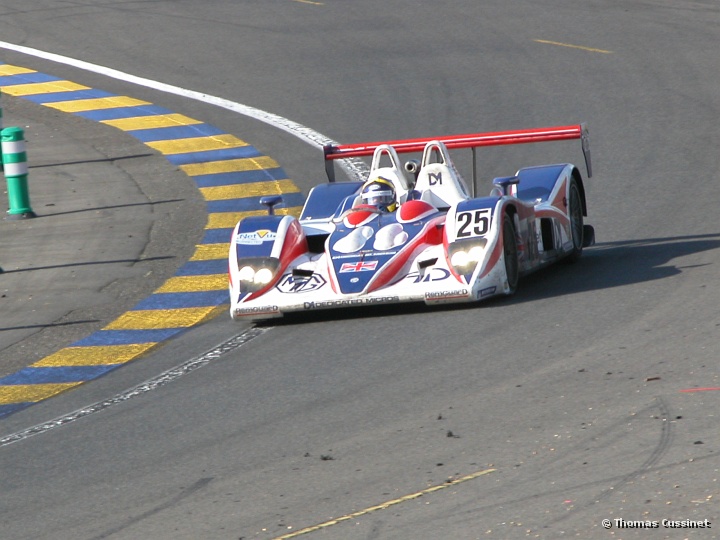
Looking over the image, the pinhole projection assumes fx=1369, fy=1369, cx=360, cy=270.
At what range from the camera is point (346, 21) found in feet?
75.3

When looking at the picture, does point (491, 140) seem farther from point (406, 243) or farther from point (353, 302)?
point (353, 302)

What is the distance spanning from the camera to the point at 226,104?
61.9ft

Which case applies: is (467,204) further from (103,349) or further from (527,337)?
(103,349)

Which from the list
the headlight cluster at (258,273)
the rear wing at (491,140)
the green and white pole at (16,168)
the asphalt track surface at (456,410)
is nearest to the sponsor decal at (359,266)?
the asphalt track surface at (456,410)

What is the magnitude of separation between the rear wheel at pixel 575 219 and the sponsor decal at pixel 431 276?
1881 mm

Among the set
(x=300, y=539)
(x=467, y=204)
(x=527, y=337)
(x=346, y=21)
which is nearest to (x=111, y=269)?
(x=467, y=204)

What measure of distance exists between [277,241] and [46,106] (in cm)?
989

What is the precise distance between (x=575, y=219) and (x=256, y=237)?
9.49ft

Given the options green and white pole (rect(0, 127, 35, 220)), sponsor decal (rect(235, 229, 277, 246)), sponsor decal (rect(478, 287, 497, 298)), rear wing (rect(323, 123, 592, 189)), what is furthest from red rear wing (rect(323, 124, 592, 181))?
green and white pole (rect(0, 127, 35, 220))

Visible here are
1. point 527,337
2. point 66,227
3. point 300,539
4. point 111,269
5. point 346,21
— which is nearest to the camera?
point 300,539

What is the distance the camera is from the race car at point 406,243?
32.2 feet

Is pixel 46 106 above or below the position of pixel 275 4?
below

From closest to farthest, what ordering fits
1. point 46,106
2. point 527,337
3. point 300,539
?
point 300,539, point 527,337, point 46,106

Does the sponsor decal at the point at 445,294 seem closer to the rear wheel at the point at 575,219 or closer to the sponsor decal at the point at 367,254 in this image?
the sponsor decal at the point at 367,254
